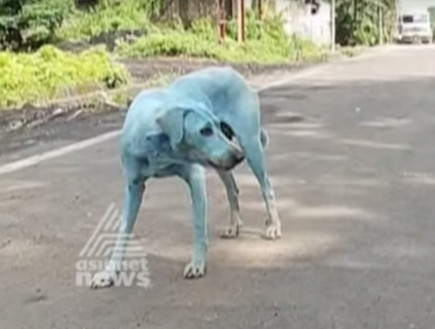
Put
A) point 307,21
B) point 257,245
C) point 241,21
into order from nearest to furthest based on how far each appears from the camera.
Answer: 1. point 257,245
2. point 241,21
3. point 307,21

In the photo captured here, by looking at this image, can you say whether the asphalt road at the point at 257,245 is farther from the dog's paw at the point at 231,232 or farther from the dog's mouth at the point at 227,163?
the dog's mouth at the point at 227,163

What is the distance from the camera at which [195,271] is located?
5.21 metres

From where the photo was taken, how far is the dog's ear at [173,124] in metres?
4.53

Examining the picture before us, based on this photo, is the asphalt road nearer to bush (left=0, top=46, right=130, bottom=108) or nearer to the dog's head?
the dog's head

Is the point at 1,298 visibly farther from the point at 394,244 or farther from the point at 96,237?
the point at 394,244

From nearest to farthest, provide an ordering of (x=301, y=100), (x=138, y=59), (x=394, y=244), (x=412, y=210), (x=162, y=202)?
1. (x=394, y=244)
2. (x=412, y=210)
3. (x=162, y=202)
4. (x=301, y=100)
5. (x=138, y=59)

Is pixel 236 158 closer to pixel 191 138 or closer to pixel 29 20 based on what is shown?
pixel 191 138

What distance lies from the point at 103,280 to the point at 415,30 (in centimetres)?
4793

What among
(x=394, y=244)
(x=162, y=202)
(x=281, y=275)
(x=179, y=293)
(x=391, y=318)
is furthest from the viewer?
(x=162, y=202)

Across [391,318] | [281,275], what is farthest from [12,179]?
[391,318]

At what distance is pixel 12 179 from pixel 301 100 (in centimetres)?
780

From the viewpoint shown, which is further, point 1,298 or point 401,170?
point 401,170

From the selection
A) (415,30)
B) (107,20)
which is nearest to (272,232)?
(107,20)

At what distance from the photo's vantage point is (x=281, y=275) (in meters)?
5.27
